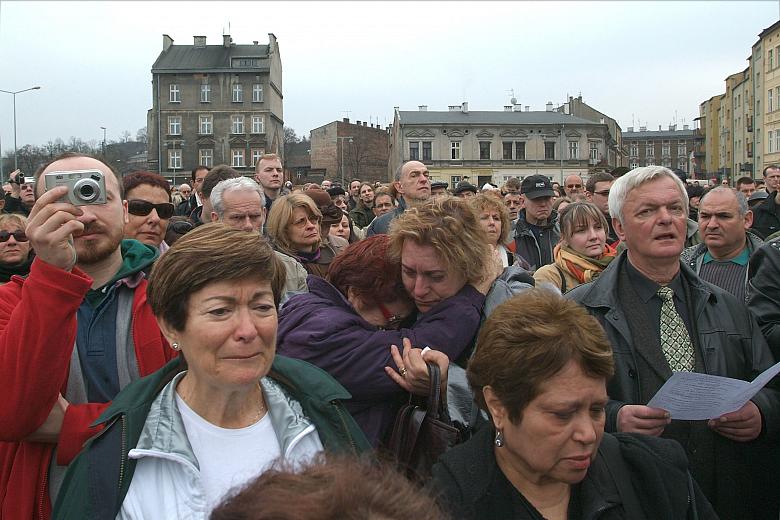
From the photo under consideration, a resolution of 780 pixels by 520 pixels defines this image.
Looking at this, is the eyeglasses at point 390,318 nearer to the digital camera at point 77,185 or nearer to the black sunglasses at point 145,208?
the digital camera at point 77,185

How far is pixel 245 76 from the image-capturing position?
2606 inches

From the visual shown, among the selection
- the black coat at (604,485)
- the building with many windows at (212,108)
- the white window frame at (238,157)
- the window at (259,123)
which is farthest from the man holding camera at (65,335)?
the window at (259,123)

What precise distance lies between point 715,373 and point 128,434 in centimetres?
238

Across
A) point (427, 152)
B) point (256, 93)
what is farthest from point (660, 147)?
point (256, 93)

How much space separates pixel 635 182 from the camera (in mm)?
3420

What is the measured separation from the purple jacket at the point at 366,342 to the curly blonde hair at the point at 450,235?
6.0 inches

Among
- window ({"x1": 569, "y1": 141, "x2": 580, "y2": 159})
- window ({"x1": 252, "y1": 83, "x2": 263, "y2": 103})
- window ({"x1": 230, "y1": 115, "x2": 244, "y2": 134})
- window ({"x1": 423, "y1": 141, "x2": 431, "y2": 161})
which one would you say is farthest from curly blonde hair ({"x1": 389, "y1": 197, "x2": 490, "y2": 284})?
window ({"x1": 569, "y1": 141, "x2": 580, "y2": 159})

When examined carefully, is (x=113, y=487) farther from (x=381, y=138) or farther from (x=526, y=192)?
(x=381, y=138)

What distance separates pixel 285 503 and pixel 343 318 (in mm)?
1715

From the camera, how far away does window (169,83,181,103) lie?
65.6m

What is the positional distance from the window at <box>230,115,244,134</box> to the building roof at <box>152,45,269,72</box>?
14.7 ft

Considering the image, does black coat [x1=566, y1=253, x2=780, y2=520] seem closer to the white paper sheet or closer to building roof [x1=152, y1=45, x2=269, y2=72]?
the white paper sheet

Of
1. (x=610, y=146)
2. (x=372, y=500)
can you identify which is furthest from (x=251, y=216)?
(x=610, y=146)

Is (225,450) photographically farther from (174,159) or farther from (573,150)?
(573,150)
